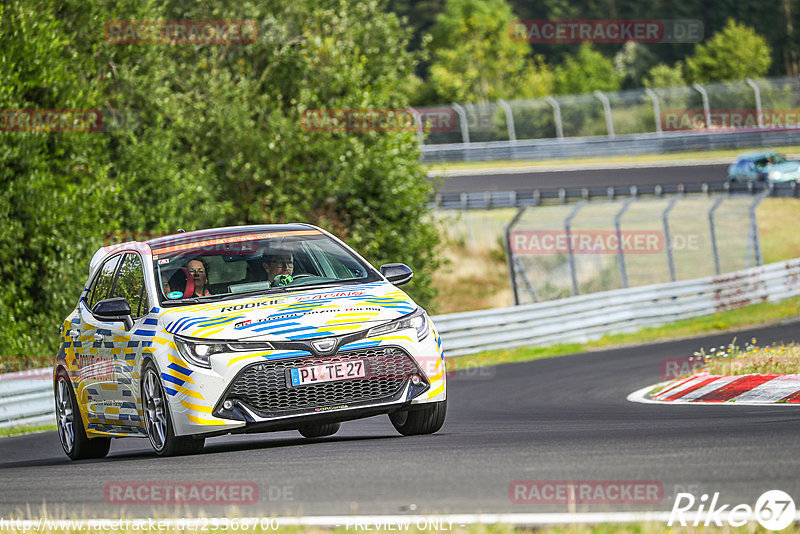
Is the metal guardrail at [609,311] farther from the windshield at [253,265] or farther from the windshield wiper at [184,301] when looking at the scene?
the windshield wiper at [184,301]

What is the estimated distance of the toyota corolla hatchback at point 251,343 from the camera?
7.80m

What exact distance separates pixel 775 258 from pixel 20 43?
23.4 m

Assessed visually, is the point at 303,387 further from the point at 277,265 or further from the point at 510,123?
the point at 510,123

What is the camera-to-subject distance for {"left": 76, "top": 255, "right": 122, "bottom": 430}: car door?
30.2 ft

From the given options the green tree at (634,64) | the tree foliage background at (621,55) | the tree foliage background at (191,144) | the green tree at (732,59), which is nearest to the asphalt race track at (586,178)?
the tree foliage background at (191,144)

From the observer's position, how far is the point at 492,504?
539 centimetres

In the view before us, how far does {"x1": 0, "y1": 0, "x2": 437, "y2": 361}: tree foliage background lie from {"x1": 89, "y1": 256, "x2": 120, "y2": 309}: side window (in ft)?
44.3


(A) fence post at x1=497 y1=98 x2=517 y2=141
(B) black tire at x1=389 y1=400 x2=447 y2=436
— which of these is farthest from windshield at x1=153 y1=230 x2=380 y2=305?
(A) fence post at x1=497 y1=98 x2=517 y2=141

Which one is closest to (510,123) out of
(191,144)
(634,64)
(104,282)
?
(191,144)

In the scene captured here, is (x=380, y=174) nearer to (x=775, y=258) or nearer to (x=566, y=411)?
(x=775, y=258)

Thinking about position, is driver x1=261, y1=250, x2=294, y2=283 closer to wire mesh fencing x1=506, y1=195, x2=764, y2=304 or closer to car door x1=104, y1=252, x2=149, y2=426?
car door x1=104, y1=252, x2=149, y2=426

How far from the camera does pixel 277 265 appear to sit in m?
9.02

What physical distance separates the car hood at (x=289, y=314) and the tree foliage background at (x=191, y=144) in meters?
15.7

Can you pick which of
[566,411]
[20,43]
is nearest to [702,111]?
[20,43]
